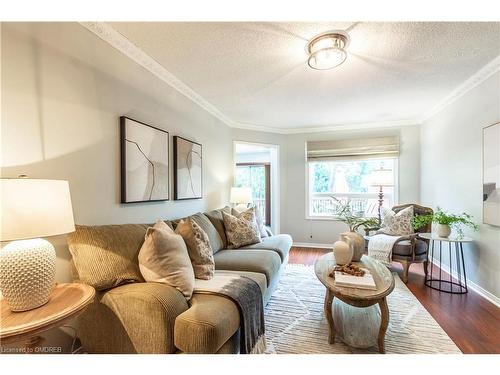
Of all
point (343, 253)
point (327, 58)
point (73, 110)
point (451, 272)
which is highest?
point (327, 58)

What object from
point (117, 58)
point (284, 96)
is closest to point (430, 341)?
point (284, 96)

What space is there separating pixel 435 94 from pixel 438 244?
7.33 feet

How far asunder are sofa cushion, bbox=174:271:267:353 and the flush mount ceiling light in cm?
213

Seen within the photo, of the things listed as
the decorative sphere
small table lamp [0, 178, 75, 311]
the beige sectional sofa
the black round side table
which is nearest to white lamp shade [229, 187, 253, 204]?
the decorative sphere

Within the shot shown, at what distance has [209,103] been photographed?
3.40m

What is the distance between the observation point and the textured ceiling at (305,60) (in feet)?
5.92

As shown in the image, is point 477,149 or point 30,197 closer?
point 30,197

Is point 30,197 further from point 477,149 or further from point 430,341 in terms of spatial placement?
point 477,149

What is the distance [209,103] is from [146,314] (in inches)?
113

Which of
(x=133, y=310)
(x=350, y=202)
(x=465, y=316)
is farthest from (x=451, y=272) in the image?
(x=133, y=310)

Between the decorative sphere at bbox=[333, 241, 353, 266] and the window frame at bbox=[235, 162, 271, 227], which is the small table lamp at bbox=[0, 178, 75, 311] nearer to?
the decorative sphere at bbox=[333, 241, 353, 266]

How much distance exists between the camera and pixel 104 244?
58.7 inches

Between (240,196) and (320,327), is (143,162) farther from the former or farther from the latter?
(320,327)
